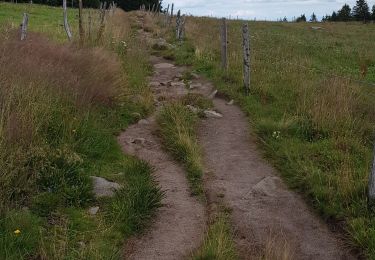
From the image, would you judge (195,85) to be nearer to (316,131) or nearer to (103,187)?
(316,131)

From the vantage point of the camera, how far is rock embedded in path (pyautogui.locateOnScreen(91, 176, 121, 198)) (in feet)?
18.2

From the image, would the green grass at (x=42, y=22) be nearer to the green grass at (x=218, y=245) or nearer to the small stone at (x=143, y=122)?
the small stone at (x=143, y=122)

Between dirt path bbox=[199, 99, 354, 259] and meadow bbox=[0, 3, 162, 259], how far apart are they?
1012 millimetres

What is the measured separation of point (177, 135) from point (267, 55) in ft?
26.9

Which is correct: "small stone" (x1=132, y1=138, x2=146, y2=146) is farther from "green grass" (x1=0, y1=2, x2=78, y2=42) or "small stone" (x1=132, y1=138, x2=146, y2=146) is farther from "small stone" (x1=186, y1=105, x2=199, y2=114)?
"green grass" (x1=0, y1=2, x2=78, y2=42)

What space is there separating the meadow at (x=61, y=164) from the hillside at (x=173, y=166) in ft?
0.06

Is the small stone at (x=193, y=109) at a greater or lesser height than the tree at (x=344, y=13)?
lesser

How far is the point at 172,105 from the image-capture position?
911 cm

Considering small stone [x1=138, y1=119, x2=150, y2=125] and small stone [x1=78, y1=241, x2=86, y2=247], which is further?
small stone [x1=138, y1=119, x2=150, y2=125]

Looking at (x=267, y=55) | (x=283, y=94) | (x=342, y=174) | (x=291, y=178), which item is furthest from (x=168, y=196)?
(x=267, y=55)

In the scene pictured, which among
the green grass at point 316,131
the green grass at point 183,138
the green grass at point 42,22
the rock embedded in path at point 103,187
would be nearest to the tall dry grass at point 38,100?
the rock embedded in path at point 103,187

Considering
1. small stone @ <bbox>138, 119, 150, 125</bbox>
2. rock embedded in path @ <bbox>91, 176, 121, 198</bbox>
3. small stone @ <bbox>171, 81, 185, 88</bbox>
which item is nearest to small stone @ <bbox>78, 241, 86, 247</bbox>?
rock embedded in path @ <bbox>91, 176, 121, 198</bbox>

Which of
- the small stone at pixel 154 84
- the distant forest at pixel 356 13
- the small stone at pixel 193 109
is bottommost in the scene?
the small stone at pixel 193 109

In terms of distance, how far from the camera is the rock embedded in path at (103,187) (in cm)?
556
